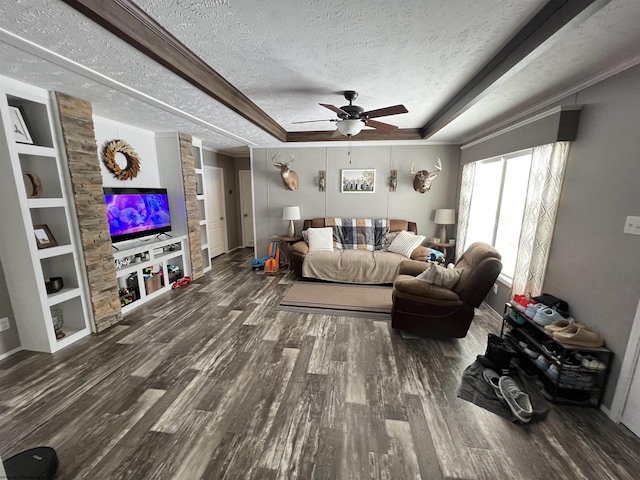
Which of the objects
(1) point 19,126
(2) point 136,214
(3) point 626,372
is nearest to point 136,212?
(2) point 136,214

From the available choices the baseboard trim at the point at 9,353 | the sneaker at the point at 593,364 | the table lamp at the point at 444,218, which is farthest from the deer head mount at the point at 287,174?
the sneaker at the point at 593,364

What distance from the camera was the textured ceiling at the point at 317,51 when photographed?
145cm

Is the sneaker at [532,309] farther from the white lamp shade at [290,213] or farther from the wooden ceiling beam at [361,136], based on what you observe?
the white lamp shade at [290,213]

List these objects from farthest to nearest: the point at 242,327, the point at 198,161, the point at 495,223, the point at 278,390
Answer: the point at 198,161 → the point at 495,223 → the point at 242,327 → the point at 278,390

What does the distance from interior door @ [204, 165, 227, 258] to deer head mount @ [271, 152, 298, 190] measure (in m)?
1.53

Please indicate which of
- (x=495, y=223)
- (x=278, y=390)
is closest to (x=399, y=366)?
(x=278, y=390)

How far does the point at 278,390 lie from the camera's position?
202 centimetres

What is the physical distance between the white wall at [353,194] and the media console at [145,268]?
5.91ft

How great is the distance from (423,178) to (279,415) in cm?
423

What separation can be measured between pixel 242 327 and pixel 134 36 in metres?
2.61

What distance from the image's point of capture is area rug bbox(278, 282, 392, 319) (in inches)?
132

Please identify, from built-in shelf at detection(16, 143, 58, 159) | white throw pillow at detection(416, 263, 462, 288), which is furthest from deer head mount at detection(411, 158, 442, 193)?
built-in shelf at detection(16, 143, 58, 159)

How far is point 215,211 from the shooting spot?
581 cm

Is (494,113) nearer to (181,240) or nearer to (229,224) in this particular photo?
(181,240)
